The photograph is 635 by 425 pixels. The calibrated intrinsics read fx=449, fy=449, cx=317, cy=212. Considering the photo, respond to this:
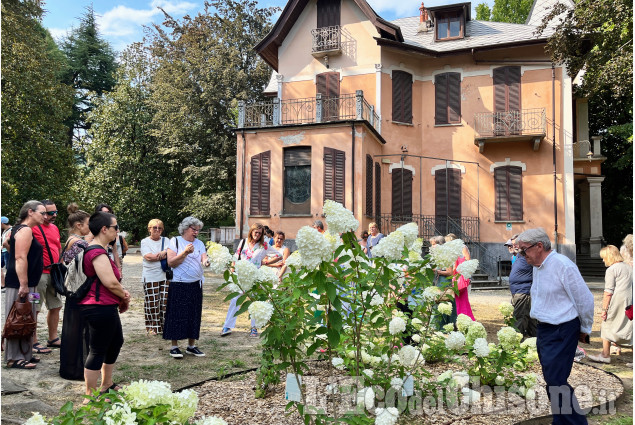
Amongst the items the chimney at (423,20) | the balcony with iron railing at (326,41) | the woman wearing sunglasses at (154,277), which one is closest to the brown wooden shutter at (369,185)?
the balcony with iron railing at (326,41)

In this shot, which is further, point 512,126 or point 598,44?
point 512,126

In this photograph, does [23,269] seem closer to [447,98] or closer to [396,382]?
[396,382]

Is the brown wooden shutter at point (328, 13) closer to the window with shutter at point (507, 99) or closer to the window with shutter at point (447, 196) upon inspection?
the window with shutter at point (507, 99)

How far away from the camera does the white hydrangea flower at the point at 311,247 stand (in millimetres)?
2459

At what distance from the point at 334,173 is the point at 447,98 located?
→ 6266mm

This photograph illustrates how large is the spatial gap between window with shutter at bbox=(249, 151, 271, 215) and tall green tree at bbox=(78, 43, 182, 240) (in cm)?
1405

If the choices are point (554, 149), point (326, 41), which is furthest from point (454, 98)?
point (326, 41)

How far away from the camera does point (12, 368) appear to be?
5234 mm

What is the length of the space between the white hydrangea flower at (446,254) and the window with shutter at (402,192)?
1518 cm

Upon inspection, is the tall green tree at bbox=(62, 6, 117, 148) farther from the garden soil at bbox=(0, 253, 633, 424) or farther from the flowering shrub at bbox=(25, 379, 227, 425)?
the flowering shrub at bbox=(25, 379, 227, 425)

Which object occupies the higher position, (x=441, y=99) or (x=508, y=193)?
(x=441, y=99)

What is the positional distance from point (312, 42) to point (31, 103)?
12.0m

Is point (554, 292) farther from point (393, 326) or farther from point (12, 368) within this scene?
point (12, 368)

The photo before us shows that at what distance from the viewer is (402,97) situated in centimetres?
1839
